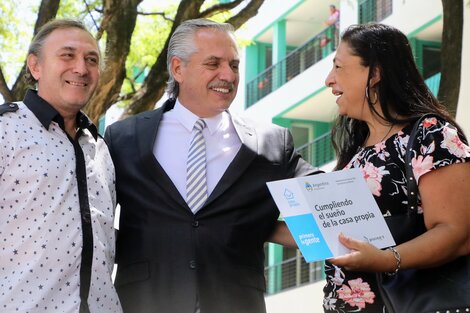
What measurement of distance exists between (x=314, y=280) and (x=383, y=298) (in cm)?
2301

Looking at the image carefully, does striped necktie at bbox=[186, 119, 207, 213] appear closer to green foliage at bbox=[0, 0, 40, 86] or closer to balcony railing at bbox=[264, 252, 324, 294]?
green foliage at bbox=[0, 0, 40, 86]

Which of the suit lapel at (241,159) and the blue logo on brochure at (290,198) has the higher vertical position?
the suit lapel at (241,159)

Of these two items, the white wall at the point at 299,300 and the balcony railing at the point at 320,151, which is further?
the balcony railing at the point at 320,151

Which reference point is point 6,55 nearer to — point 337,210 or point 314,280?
point 337,210

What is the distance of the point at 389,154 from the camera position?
533 cm

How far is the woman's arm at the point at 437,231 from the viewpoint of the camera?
485 cm

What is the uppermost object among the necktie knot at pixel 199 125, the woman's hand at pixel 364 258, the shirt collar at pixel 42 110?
the shirt collar at pixel 42 110

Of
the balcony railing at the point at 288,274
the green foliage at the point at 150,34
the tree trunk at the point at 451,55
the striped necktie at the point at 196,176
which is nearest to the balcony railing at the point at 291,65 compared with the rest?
the balcony railing at the point at 288,274

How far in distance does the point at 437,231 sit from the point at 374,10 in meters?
21.0

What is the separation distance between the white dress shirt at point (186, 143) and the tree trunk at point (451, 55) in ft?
11.6

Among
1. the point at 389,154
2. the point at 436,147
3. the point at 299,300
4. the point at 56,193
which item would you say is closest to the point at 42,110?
the point at 56,193

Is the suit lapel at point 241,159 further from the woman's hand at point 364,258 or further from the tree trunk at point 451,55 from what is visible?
the tree trunk at point 451,55

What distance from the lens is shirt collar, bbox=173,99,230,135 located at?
636 centimetres

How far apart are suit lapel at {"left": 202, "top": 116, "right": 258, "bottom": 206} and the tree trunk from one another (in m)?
3.52
